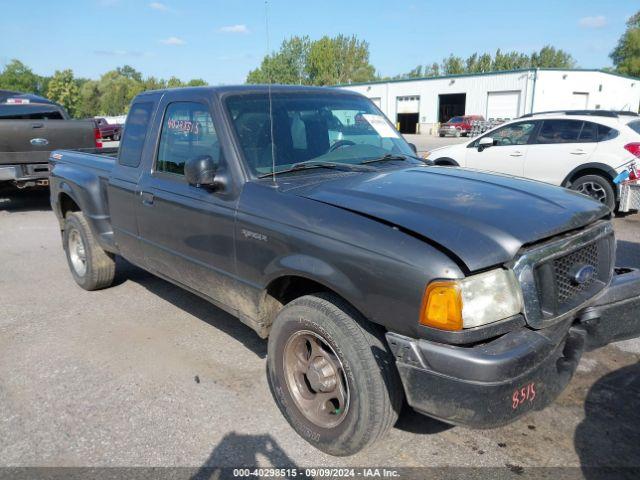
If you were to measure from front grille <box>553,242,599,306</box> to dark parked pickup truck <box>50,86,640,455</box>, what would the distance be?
0.01 m

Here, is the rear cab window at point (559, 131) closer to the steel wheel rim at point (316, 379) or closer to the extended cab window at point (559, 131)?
the extended cab window at point (559, 131)

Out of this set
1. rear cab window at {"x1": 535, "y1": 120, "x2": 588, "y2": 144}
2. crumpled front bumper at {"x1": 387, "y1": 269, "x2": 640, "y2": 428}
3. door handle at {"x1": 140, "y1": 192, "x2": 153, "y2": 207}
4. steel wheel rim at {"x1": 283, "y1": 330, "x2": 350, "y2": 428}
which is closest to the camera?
crumpled front bumper at {"x1": 387, "y1": 269, "x2": 640, "y2": 428}

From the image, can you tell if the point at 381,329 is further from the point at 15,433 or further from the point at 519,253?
the point at 15,433

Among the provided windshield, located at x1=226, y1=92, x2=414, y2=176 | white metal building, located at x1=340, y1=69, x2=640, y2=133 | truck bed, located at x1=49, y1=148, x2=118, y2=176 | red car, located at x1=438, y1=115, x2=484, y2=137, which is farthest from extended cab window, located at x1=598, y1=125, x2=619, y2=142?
red car, located at x1=438, y1=115, x2=484, y2=137

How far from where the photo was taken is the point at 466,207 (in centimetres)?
254

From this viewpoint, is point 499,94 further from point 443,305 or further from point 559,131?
point 443,305

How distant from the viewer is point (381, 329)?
2502 mm

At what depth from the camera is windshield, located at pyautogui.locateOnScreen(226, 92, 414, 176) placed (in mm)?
3257

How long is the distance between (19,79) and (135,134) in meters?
113

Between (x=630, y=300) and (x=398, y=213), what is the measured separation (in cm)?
149

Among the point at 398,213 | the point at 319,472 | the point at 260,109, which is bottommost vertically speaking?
the point at 319,472

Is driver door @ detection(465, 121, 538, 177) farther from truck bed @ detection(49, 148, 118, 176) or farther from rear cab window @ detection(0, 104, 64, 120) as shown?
rear cab window @ detection(0, 104, 64, 120)

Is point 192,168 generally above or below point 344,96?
below

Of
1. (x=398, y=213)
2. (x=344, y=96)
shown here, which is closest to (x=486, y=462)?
(x=398, y=213)
